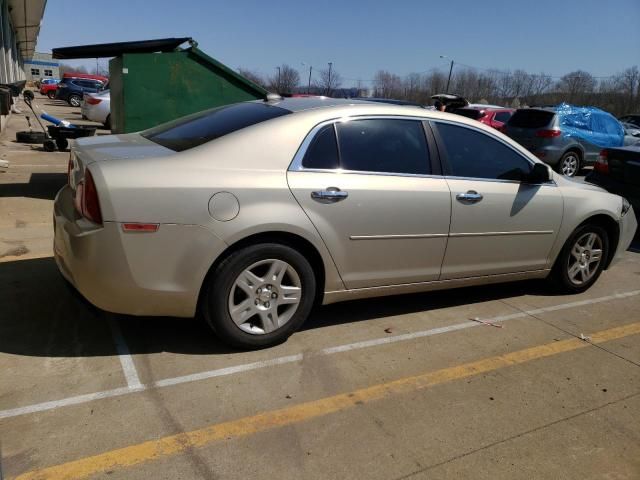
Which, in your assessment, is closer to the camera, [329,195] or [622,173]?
[329,195]

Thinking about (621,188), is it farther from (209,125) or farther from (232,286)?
(232,286)

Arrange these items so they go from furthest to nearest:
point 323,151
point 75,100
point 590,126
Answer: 1. point 75,100
2. point 590,126
3. point 323,151

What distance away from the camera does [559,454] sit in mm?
2730

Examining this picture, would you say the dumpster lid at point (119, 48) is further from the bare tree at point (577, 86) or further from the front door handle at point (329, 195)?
the bare tree at point (577, 86)

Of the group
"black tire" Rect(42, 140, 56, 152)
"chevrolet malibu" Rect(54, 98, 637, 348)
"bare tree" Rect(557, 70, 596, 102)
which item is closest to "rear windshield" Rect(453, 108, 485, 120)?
"black tire" Rect(42, 140, 56, 152)

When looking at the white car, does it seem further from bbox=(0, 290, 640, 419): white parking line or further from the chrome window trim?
bbox=(0, 290, 640, 419): white parking line

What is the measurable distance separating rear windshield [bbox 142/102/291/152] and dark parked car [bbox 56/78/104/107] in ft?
111

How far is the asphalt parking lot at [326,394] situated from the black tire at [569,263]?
0.44 m

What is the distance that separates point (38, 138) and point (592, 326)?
13.6m

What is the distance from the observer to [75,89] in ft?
113

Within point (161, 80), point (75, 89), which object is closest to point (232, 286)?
point (161, 80)

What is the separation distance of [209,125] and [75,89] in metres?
35.2

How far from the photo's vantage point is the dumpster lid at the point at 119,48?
708 centimetres

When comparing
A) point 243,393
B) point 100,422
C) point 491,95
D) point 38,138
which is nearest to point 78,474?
point 100,422
